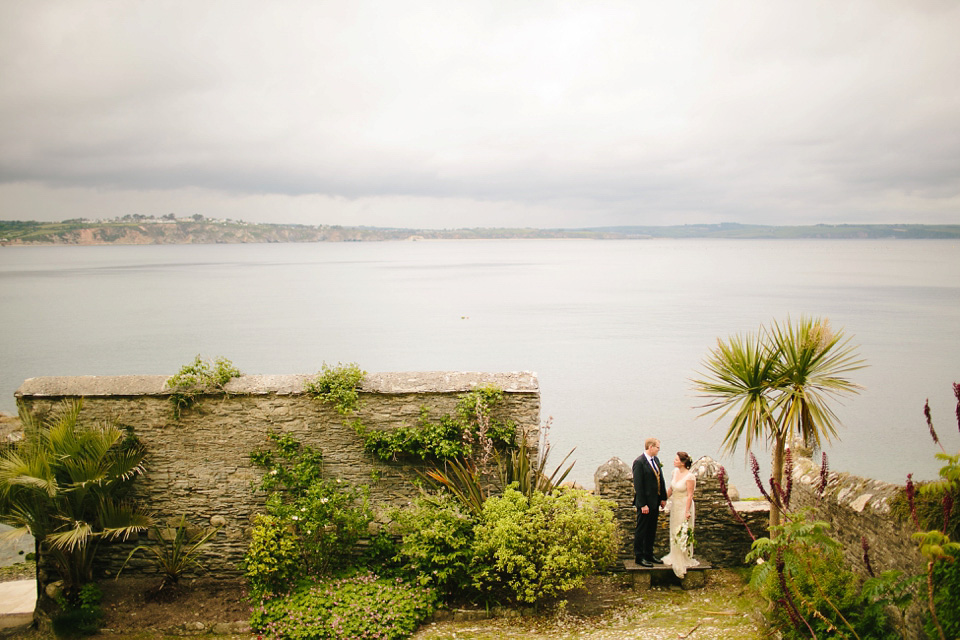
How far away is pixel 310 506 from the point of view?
7.02 metres

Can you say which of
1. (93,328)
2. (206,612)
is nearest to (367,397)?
(206,612)

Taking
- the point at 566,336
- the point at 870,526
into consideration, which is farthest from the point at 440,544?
the point at 566,336

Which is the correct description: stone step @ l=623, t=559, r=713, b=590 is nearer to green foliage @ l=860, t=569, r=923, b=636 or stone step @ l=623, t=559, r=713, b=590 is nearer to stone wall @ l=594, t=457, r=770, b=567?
stone wall @ l=594, t=457, r=770, b=567

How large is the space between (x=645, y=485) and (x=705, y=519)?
108 centimetres

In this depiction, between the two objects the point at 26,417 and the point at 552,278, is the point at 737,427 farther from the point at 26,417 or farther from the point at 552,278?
the point at 552,278

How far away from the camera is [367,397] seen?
7215 mm

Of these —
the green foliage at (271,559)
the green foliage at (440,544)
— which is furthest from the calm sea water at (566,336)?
the green foliage at (271,559)

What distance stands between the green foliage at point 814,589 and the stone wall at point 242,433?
9.73 ft

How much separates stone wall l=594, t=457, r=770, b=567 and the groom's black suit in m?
0.18

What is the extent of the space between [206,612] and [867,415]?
25377 millimetres

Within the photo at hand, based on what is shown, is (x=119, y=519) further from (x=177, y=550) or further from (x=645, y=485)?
(x=645, y=485)

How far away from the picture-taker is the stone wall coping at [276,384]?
278 inches

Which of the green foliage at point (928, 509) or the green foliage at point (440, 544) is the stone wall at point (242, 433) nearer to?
the green foliage at point (440, 544)

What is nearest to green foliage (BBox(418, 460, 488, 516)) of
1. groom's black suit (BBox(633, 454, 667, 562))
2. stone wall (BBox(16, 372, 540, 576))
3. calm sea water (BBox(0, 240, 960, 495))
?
stone wall (BBox(16, 372, 540, 576))
